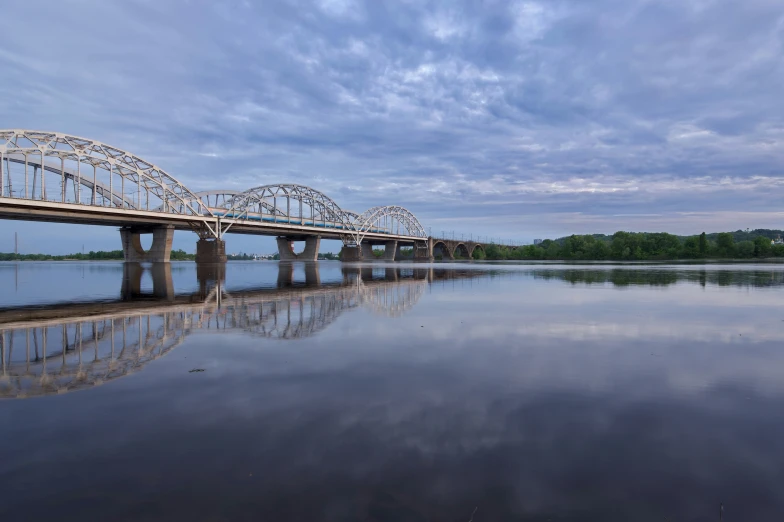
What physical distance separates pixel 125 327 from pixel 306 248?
104 meters

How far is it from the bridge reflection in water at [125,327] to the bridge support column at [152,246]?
193 feet

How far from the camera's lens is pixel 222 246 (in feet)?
261

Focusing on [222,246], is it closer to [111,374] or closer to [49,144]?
[49,144]

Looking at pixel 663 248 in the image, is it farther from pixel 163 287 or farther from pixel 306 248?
pixel 163 287

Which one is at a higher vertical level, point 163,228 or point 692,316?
point 163,228

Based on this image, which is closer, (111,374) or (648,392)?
(648,392)

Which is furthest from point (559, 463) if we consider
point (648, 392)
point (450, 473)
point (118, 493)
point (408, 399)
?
point (118, 493)

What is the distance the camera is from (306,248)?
115 m

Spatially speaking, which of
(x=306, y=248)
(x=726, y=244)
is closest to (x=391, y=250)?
(x=306, y=248)

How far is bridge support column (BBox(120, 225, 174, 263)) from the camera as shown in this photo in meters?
74.2

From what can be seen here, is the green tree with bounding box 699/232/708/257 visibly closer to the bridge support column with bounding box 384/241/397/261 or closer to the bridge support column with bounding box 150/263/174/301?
the bridge support column with bounding box 384/241/397/261

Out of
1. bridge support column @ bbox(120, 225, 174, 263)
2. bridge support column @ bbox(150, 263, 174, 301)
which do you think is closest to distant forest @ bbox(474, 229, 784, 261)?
bridge support column @ bbox(120, 225, 174, 263)

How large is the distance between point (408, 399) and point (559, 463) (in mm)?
2478

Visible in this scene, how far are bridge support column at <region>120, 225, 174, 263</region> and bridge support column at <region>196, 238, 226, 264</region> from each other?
505 centimetres
